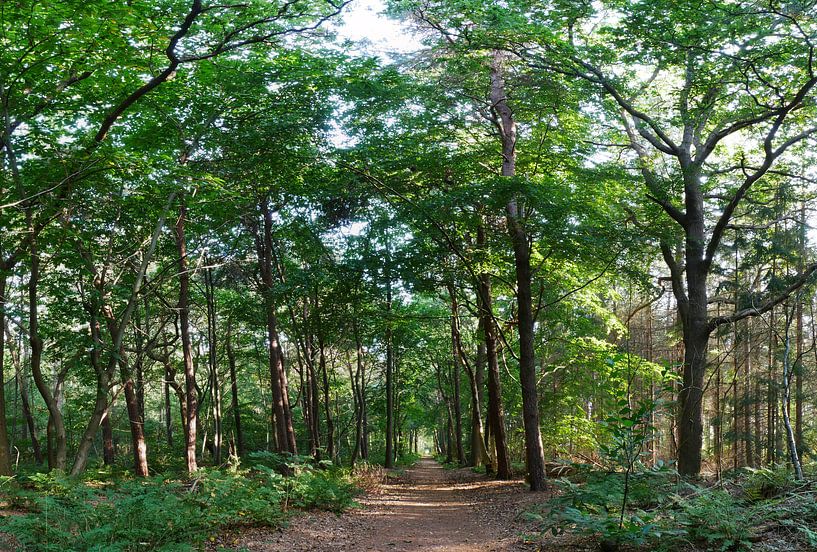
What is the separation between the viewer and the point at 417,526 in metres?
9.80

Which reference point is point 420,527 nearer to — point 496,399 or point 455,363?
point 496,399

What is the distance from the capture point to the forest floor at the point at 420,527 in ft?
24.3

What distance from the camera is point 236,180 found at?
12.6 meters

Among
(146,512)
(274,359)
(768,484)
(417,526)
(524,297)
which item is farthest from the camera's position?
(274,359)

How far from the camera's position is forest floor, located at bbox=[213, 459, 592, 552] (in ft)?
24.3

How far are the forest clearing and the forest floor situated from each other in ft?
0.31

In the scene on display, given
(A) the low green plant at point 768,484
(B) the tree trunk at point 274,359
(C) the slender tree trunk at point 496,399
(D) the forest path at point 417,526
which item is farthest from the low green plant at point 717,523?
(B) the tree trunk at point 274,359

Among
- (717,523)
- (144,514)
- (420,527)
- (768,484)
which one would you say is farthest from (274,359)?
(717,523)

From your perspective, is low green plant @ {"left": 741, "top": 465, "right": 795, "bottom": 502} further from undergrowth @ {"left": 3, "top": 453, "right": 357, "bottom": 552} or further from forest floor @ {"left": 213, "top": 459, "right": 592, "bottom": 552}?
undergrowth @ {"left": 3, "top": 453, "right": 357, "bottom": 552}

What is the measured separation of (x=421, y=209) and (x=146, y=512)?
7668 millimetres

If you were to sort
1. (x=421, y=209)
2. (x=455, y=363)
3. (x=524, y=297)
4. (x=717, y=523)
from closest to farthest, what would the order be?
(x=717, y=523)
(x=421, y=209)
(x=524, y=297)
(x=455, y=363)

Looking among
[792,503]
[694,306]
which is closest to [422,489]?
[694,306]

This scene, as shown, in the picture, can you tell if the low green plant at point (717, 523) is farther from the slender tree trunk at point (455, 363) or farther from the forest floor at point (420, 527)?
the slender tree trunk at point (455, 363)

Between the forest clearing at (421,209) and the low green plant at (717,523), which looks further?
the forest clearing at (421,209)
